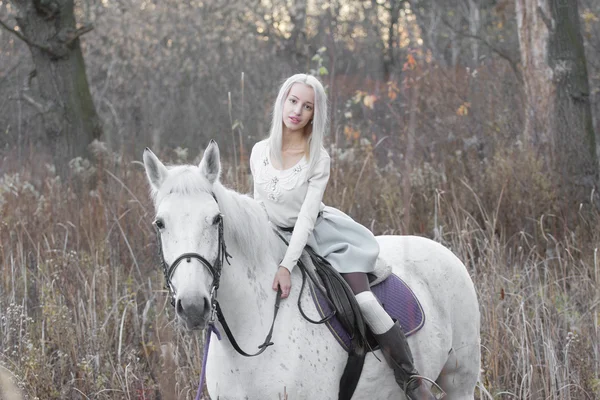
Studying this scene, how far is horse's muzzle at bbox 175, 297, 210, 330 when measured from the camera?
2383 mm

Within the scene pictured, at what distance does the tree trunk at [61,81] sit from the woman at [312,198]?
19.3 ft

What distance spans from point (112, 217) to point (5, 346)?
5.15 feet

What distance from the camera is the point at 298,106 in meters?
3.11

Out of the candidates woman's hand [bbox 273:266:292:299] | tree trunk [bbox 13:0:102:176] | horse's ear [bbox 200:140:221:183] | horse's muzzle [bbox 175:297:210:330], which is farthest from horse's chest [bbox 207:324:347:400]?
tree trunk [bbox 13:0:102:176]

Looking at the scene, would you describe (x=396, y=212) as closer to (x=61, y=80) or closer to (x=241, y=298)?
(x=241, y=298)

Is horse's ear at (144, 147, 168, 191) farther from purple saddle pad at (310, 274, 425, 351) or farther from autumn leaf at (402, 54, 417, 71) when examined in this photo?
autumn leaf at (402, 54, 417, 71)

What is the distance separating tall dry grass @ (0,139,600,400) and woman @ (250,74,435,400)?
1.33ft

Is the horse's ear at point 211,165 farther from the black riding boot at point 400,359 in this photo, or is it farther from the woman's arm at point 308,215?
the black riding boot at point 400,359

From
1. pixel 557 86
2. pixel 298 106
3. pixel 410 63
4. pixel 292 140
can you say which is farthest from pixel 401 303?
pixel 410 63

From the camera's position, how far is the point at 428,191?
6.85 m

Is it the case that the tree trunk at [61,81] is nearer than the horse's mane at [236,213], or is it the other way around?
the horse's mane at [236,213]

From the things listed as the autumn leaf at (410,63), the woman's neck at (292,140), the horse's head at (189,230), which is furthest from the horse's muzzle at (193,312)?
the autumn leaf at (410,63)

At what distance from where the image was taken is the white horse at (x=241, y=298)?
2510 millimetres

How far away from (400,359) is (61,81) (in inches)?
266
